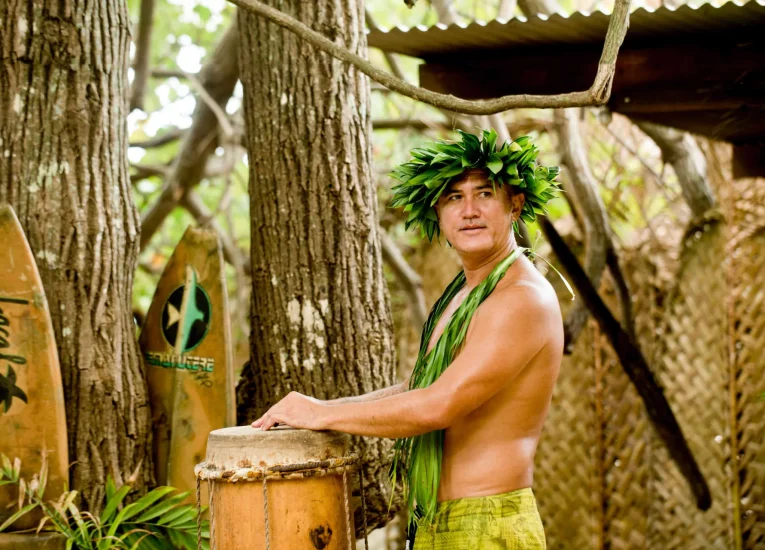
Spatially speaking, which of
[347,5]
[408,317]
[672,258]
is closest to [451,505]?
[347,5]

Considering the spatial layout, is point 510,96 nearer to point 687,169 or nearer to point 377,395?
point 377,395

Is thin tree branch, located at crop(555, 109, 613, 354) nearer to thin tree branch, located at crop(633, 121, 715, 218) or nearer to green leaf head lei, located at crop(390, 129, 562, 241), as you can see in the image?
thin tree branch, located at crop(633, 121, 715, 218)

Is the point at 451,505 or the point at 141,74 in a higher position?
the point at 141,74

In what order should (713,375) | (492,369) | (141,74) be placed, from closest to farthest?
(492,369) → (713,375) → (141,74)

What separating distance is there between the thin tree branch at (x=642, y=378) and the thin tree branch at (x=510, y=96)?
7.35 ft

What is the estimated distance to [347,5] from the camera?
12.0 ft

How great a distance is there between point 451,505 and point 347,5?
6.95 ft

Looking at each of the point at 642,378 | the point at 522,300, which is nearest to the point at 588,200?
the point at 642,378

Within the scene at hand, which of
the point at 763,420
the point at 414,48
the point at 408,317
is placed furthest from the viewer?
the point at 408,317

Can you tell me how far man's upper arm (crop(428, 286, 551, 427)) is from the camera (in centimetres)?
227

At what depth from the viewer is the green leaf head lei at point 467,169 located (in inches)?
98.1

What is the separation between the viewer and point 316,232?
351cm

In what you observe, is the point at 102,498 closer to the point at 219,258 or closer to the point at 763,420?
the point at 219,258

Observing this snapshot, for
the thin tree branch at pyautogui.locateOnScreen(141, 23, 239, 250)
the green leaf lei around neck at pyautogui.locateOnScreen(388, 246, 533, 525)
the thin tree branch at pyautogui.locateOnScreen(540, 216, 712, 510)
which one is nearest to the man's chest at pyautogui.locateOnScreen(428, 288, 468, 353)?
the green leaf lei around neck at pyautogui.locateOnScreen(388, 246, 533, 525)
